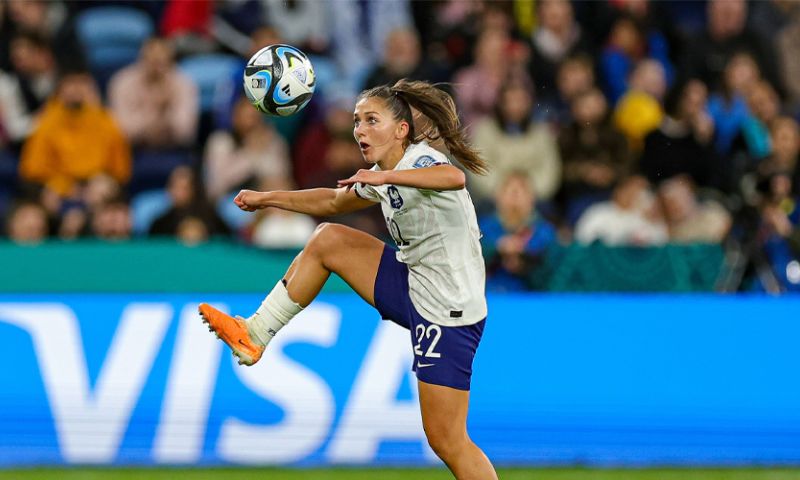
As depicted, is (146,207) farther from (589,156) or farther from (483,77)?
(589,156)

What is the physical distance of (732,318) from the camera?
10.1 meters

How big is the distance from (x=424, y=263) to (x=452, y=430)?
2.58ft

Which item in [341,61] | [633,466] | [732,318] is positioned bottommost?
[633,466]

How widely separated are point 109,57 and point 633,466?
21.0 ft

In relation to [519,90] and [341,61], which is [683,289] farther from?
[341,61]

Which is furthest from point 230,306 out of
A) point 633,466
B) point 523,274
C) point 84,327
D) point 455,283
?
point 455,283

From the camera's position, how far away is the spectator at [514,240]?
10.2 m

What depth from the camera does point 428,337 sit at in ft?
22.2

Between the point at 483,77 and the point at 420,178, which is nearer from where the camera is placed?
the point at 420,178

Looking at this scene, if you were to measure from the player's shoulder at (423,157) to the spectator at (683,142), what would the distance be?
5322 millimetres

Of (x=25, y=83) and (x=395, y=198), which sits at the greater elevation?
(x=395, y=198)

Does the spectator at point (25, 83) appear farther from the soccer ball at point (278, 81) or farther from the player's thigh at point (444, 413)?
the player's thigh at point (444, 413)

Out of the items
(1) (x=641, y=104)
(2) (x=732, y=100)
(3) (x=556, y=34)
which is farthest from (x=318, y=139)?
(2) (x=732, y=100)

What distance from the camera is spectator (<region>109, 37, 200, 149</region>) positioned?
12.6 meters
